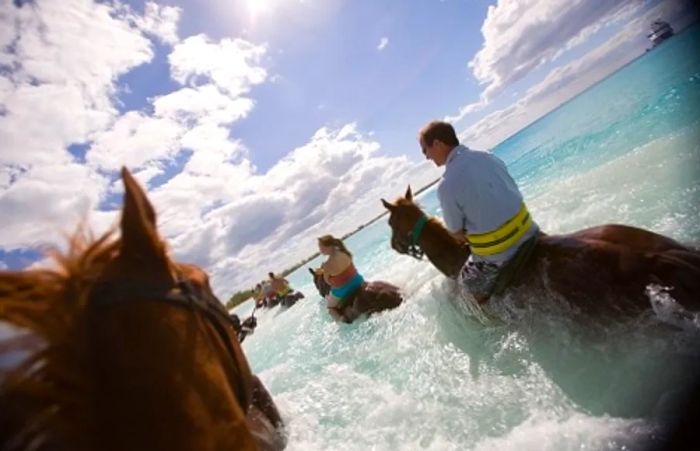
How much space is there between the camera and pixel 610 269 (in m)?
3.60

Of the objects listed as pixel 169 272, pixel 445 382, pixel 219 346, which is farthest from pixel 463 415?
pixel 169 272

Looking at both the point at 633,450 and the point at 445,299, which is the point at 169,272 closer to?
the point at 633,450

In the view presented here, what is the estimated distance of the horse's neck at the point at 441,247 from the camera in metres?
6.00

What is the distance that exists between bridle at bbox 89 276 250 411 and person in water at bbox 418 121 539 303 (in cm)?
349

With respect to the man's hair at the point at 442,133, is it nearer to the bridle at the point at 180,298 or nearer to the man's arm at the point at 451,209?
the man's arm at the point at 451,209

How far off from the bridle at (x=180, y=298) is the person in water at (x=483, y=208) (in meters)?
3.49

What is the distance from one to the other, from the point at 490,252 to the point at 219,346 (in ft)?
12.2

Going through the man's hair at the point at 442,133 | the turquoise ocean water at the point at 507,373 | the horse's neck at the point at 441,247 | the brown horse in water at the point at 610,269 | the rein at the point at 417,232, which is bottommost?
the turquoise ocean water at the point at 507,373

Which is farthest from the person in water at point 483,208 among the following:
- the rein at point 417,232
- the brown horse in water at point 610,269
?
the rein at point 417,232

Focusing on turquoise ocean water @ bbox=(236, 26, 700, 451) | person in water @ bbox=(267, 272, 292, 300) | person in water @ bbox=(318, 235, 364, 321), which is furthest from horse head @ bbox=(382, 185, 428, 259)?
person in water @ bbox=(267, 272, 292, 300)

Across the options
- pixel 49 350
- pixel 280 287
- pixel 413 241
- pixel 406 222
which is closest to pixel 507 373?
pixel 413 241

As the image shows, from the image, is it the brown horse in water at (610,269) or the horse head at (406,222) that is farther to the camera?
the horse head at (406,222)

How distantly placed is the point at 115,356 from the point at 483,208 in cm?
407

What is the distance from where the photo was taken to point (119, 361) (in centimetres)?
127
